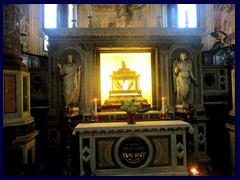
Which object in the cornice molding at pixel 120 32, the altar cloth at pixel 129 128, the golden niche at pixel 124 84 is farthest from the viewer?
the golden niche at pixel 124 84

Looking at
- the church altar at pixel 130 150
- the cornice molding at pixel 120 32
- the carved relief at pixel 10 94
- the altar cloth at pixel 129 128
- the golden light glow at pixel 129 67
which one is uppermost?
the cornice molding at pixel 120 32

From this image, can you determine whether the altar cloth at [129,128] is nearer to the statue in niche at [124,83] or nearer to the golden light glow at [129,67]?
the golden light glow at [129,67]

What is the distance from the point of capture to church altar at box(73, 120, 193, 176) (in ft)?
11.2

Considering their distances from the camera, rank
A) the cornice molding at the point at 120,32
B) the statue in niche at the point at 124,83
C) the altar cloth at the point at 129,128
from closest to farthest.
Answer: the altar cloth at the point at 129,128 < the cornice molding at the point at 120,32 < the statue in niche at the point at 124,83

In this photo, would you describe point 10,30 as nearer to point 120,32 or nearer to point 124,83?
point 120,32

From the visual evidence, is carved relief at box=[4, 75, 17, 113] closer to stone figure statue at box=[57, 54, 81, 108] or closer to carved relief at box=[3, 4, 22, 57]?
carved relief at box=[3, 4, 22, 57]

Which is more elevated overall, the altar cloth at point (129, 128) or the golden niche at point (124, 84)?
the golden niche at point (124, 84)

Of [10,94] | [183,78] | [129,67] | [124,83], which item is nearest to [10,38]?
[10,94]

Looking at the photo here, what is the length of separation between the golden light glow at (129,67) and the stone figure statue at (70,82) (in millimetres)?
845

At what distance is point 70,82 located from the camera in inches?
191

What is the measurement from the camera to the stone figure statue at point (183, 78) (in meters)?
4.98

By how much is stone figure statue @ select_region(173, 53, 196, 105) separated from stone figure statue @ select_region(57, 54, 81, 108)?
98.8 inches

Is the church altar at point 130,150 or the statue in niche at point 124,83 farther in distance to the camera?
the statue in niche at point 124,83

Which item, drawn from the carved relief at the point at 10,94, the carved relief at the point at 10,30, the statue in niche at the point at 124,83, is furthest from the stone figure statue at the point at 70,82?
the carved relief at the point at 10,94
